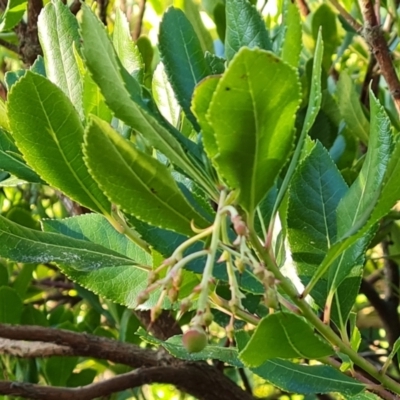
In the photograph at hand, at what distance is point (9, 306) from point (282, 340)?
669 mm

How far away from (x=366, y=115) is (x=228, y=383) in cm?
46

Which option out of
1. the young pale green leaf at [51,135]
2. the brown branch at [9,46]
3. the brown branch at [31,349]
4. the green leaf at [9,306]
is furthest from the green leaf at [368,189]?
the brown branch at [9,46]

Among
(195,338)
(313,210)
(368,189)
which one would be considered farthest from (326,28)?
(195,338)

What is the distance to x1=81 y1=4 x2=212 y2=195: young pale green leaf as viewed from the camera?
1.36ft

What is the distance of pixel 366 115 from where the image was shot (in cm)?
100

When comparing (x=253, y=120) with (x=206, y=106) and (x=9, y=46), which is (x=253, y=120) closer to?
(x=206, y=106)

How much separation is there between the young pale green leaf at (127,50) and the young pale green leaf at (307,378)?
11.7 inches

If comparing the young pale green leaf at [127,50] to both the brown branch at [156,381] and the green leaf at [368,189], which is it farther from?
the brown branch at [156,381]

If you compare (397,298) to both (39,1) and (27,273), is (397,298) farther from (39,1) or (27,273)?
(39,1)

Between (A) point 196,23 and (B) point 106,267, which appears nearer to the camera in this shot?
(B) point 106,267

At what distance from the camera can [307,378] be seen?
599mm

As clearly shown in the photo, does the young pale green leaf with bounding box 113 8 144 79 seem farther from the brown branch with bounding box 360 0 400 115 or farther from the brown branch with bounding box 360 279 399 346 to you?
the brown branch with bounding box 360 279 399 346

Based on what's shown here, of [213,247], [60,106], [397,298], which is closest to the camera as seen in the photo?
[213,247]

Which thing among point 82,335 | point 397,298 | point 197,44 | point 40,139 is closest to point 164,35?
point 197,44
